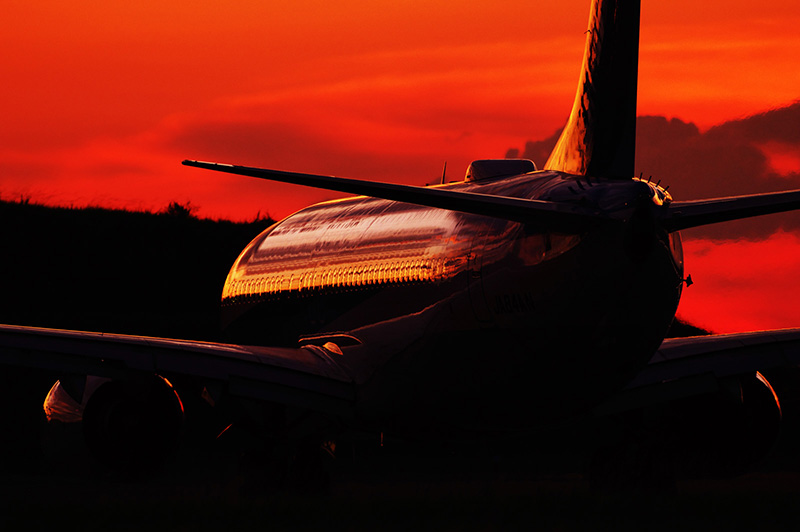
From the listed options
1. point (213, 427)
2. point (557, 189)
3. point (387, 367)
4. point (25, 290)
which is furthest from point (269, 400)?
point (25, 290)

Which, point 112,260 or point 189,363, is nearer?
point 189,363

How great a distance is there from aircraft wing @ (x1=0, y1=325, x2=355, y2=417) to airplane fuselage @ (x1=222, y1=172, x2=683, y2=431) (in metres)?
0.63

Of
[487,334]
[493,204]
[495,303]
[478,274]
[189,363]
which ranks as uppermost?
[493,204]

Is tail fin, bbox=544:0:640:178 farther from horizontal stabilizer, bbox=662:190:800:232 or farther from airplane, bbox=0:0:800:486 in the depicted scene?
horizontal stabilizer, bbox=662:190:800:232

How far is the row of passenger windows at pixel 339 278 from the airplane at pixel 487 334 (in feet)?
0.16

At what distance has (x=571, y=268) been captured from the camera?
48.3 ft

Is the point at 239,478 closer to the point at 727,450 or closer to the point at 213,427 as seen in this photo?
the point at 727,450

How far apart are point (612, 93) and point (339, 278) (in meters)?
7.15

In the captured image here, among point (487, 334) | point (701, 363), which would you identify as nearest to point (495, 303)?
point (487, 334)

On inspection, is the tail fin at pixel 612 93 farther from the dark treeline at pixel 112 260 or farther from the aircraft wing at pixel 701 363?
the dark treeline at pixel 112 260

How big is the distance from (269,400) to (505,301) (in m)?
4.11

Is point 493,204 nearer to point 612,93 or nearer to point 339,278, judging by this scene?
point 612,93

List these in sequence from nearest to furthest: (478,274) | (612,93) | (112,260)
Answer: (612,93), (478,274), (112,260)

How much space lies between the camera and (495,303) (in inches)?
634
